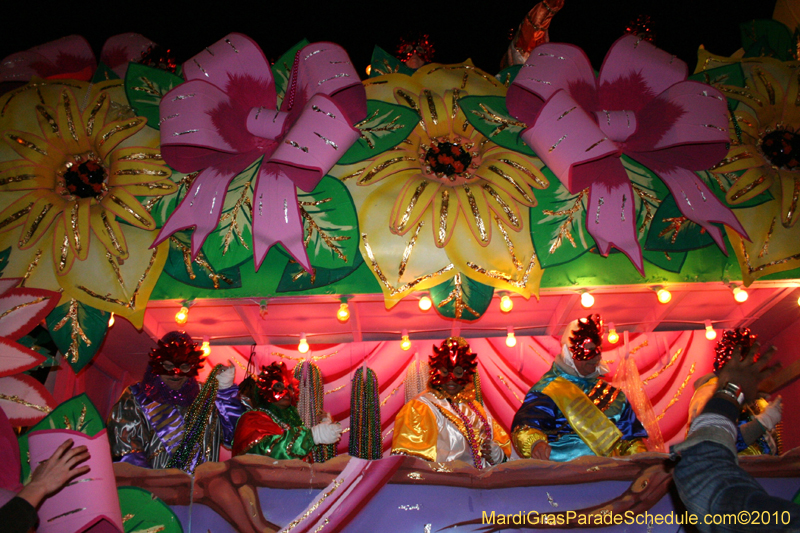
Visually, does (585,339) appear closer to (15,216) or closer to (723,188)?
(723,188)

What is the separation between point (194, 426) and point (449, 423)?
120cm

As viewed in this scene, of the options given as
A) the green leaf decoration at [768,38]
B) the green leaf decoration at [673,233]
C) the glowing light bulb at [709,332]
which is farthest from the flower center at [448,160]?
the glowing light bulb at [709,332]

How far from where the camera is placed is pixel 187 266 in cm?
251

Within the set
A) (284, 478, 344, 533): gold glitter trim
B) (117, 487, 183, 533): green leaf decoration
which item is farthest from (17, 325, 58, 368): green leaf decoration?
(284, 478, 344, 533): gold glitter trim

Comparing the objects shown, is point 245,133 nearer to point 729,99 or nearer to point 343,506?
point 343,506

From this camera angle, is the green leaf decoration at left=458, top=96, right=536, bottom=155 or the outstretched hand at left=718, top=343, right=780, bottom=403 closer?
the outstretched hand at left=718, top=343, right=780, bottom=403

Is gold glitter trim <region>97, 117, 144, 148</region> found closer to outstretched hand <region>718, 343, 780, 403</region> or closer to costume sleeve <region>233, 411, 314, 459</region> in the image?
costume sleeve <region>233, 411, 314, 459</region>

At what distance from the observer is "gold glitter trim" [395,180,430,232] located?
242 centimetres

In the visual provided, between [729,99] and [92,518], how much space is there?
2.83m

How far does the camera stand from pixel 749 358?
134 cm

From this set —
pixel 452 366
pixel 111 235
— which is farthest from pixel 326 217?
pixel 452 366

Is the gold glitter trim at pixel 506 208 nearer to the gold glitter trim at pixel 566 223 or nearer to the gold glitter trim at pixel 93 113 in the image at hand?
the gold glitter trim at pixel 566 223

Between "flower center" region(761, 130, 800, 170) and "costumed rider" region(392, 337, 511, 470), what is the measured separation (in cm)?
164

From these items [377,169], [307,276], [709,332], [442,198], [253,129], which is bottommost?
[709,332]
